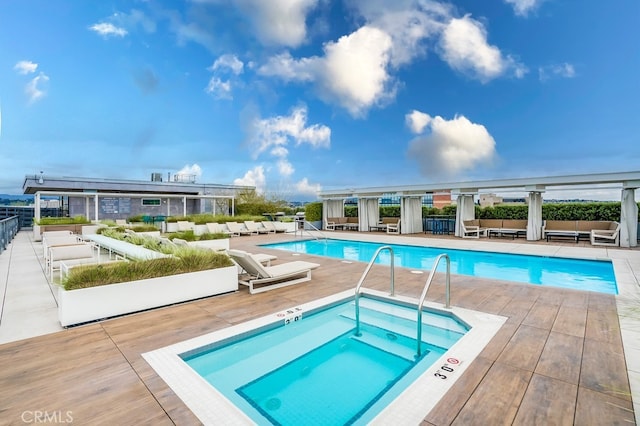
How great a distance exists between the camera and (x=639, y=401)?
2.52 m

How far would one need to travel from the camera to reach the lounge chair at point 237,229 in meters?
16.7

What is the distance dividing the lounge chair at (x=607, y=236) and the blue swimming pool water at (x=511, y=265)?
12.7ft

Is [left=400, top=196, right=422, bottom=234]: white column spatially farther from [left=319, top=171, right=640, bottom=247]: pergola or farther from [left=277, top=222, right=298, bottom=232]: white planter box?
[left=277, top=222, right=298, bottom=232]: white planter box

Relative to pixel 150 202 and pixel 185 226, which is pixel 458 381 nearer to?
pixel 185 226

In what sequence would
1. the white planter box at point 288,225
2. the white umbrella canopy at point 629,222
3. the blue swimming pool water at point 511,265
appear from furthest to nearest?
1. the white planter box at point 288,225
2. the white umbrella canopy at point 629,222
3. the blue swimming pool water at point 511,265

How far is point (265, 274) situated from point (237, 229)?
11.5 meters

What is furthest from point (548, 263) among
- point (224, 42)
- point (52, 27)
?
point (52, 27)

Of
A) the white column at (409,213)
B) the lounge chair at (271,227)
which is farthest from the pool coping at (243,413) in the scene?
the lounge chair at (271,227)

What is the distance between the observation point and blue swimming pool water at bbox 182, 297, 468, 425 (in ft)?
9.45

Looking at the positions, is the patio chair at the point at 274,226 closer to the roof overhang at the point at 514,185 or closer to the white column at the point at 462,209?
the roof overhang at the point at 514,185

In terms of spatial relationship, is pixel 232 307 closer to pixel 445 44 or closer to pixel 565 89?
pixel 445 44

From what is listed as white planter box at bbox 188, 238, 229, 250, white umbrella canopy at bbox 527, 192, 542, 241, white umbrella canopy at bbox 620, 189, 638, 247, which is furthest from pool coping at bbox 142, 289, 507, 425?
white umbrella canopy at bbox 527, 192, 542, 241

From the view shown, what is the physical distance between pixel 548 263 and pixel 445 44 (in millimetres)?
14773

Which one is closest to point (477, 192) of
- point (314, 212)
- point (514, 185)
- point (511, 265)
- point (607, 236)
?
point (514, 185)
